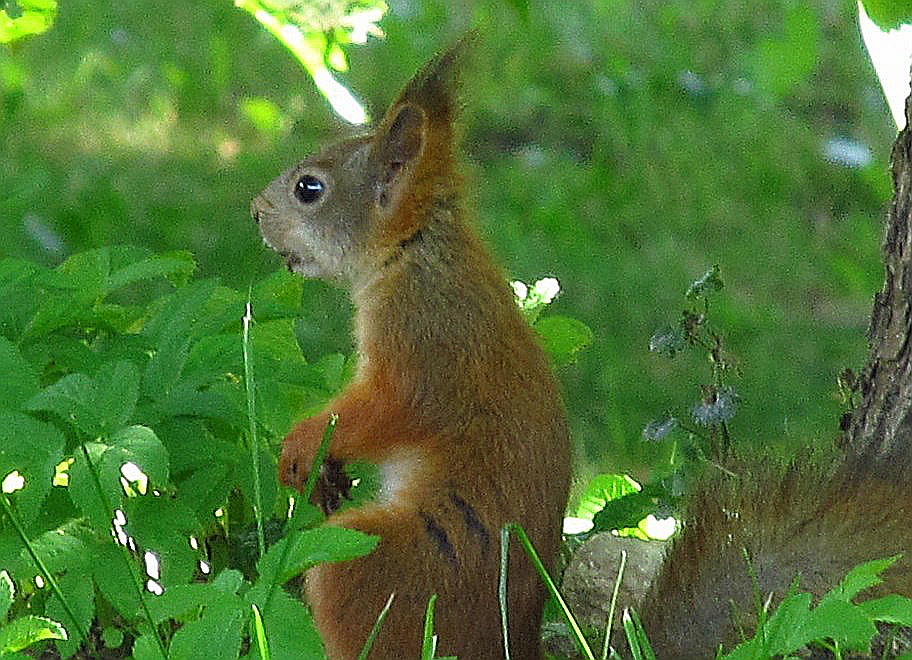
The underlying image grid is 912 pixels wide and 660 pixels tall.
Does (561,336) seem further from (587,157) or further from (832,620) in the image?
(587,157)

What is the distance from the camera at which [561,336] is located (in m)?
2.38

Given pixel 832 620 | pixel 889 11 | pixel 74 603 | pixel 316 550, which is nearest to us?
pixel 832 620

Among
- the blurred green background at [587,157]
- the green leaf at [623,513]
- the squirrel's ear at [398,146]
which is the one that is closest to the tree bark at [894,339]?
the green leaf at [623,513]

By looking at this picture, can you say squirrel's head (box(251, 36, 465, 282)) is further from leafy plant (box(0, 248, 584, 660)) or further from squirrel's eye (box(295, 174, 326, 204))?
leafy plant (box(0, 248, 584, 660))

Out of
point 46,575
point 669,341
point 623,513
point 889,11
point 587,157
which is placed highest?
point 889,11

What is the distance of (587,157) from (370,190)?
8.24 feet

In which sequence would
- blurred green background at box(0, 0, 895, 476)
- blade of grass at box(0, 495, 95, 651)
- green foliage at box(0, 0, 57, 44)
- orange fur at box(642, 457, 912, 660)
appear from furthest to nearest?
1. blurred green background at box(0, 0, 895, 476)
2. green foliage at box(0, 0, 57, 44)
3. orange fur at box(642, 457, 912, 660)
4. blade of grass at box(0, 495, 95, 651)

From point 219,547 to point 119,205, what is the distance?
86.8 inches

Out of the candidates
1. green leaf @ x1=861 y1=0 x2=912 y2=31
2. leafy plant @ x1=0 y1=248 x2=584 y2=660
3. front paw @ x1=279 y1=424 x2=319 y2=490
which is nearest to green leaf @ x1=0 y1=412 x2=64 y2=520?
leafy plant @ x1=0 y1=248 x2=584 y2=660

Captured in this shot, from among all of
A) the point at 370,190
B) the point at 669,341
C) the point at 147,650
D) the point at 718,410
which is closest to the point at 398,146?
the point at 370,190

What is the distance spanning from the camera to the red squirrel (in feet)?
6.37

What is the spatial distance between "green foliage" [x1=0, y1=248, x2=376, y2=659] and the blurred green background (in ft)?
4.82

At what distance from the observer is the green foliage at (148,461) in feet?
4.99

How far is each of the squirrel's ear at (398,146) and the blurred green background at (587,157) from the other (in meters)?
1.25
